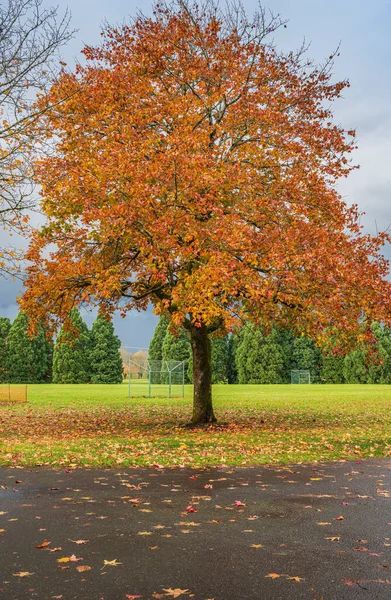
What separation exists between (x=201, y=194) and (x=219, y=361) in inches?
1692

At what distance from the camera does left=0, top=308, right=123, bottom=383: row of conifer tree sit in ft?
181

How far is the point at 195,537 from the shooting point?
584cm

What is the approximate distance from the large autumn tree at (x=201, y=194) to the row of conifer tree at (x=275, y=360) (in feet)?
122

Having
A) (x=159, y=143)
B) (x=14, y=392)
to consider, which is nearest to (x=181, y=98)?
(x=159, y=143)

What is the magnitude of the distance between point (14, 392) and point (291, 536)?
2736 centimetres

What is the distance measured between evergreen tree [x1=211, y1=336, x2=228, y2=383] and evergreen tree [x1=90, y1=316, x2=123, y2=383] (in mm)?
9306

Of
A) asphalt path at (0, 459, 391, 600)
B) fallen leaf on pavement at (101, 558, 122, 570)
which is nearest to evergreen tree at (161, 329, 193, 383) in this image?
asphalt path at (0, 459, 391, 600)

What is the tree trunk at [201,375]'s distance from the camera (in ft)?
58.6

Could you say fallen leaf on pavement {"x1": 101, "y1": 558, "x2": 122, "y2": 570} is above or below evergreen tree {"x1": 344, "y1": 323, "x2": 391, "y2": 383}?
below

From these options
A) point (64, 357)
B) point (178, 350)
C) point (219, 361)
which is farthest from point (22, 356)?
point (219, 361)

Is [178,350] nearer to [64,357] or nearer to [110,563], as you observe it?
[64,357]

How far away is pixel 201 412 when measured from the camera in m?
17.9

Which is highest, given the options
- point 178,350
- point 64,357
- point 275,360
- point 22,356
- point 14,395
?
point 178,350

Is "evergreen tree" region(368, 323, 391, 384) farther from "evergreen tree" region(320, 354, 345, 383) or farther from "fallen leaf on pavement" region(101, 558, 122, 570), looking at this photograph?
"fallen leaf on pavement" region(101, 558, 122, 570)
